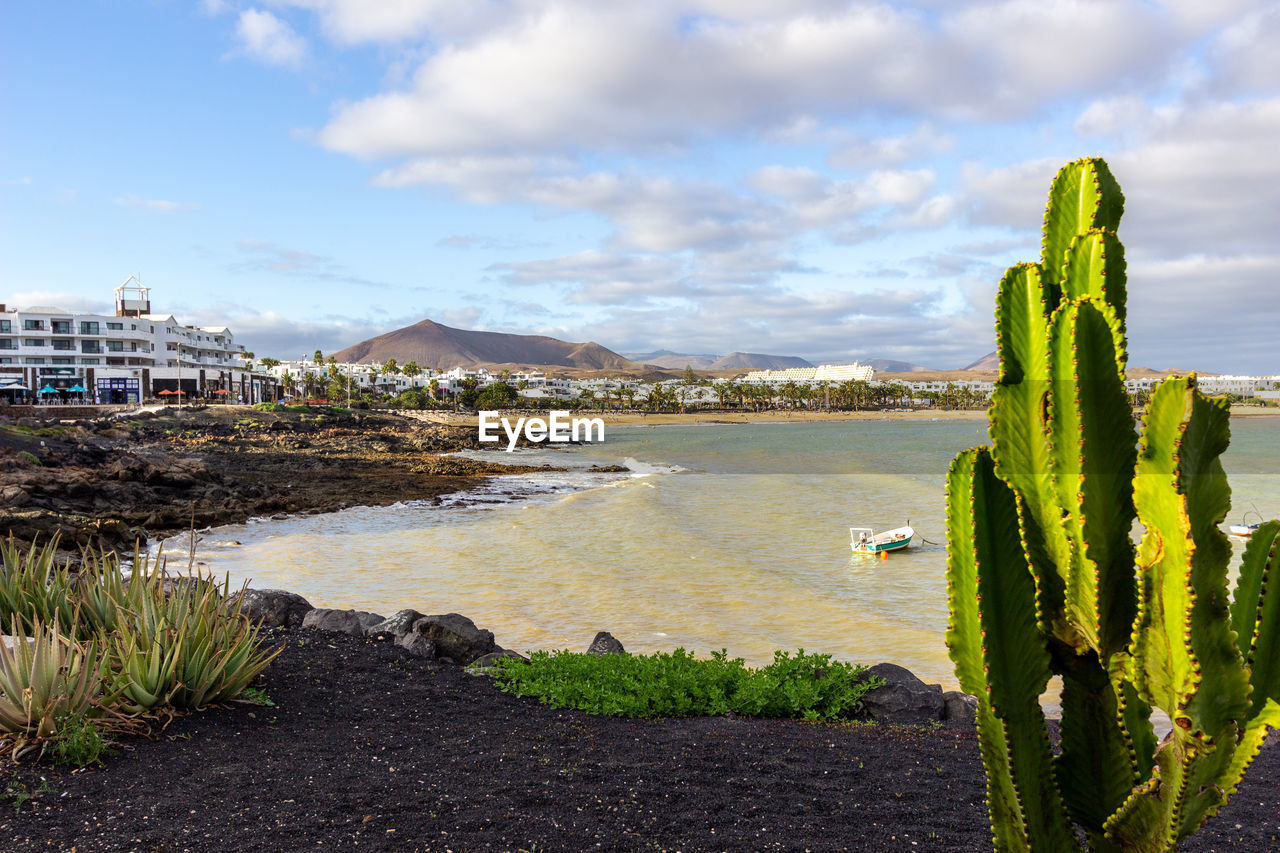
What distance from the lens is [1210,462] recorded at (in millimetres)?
2807

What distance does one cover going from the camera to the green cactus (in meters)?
2.71

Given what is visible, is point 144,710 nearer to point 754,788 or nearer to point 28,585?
point 28,585

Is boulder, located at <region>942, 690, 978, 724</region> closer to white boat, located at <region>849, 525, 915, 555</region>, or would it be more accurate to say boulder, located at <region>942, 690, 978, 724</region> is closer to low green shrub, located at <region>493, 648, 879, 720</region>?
low green shrub, located at <region>493, 648, 879, 720</region>

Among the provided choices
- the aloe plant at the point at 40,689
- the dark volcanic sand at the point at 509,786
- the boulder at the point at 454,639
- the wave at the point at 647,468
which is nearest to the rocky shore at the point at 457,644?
the boulder at the point at 454,639

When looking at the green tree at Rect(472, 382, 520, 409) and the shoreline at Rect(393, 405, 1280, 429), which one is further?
the green tree at Rect(472, 382, 520, 409)

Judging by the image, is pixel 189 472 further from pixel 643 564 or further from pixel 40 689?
pixel 40 689

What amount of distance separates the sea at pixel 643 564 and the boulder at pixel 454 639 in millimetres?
3420

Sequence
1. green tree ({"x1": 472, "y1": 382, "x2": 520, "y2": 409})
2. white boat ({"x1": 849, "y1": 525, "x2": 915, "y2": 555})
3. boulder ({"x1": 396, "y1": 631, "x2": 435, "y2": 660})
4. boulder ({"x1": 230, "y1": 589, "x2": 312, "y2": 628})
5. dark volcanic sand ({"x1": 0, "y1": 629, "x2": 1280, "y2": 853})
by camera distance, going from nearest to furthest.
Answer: dark volcanic sand ({"x1": 0, "y1": 629, "x2": 1280, "y2": 853}) < boulder ({"x1": 396, "y1": 631, "x2": 435, "y2": 660}) < boulder ({"x1": 230, "y1": 589, "x2": 312, "y2": 628}) < white boat ({"x1": 849, "y1": 525, "x2": 915, "y2": 555}) < green tree ({"x1": 472, "y1": 382, "x2": 520, "y2": 409})

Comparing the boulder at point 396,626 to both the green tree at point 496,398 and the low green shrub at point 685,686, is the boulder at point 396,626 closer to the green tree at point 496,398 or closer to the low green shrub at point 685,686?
the low green shrub at point 685,686

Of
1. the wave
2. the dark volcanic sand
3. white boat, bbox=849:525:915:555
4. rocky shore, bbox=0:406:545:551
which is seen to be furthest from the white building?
the dark volcanic sand

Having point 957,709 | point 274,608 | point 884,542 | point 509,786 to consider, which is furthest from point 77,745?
point 884,542

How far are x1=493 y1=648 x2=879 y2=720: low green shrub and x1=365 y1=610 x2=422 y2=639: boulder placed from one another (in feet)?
5.12

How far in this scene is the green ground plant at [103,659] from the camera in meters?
5.13

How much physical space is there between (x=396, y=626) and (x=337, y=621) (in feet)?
2.22
